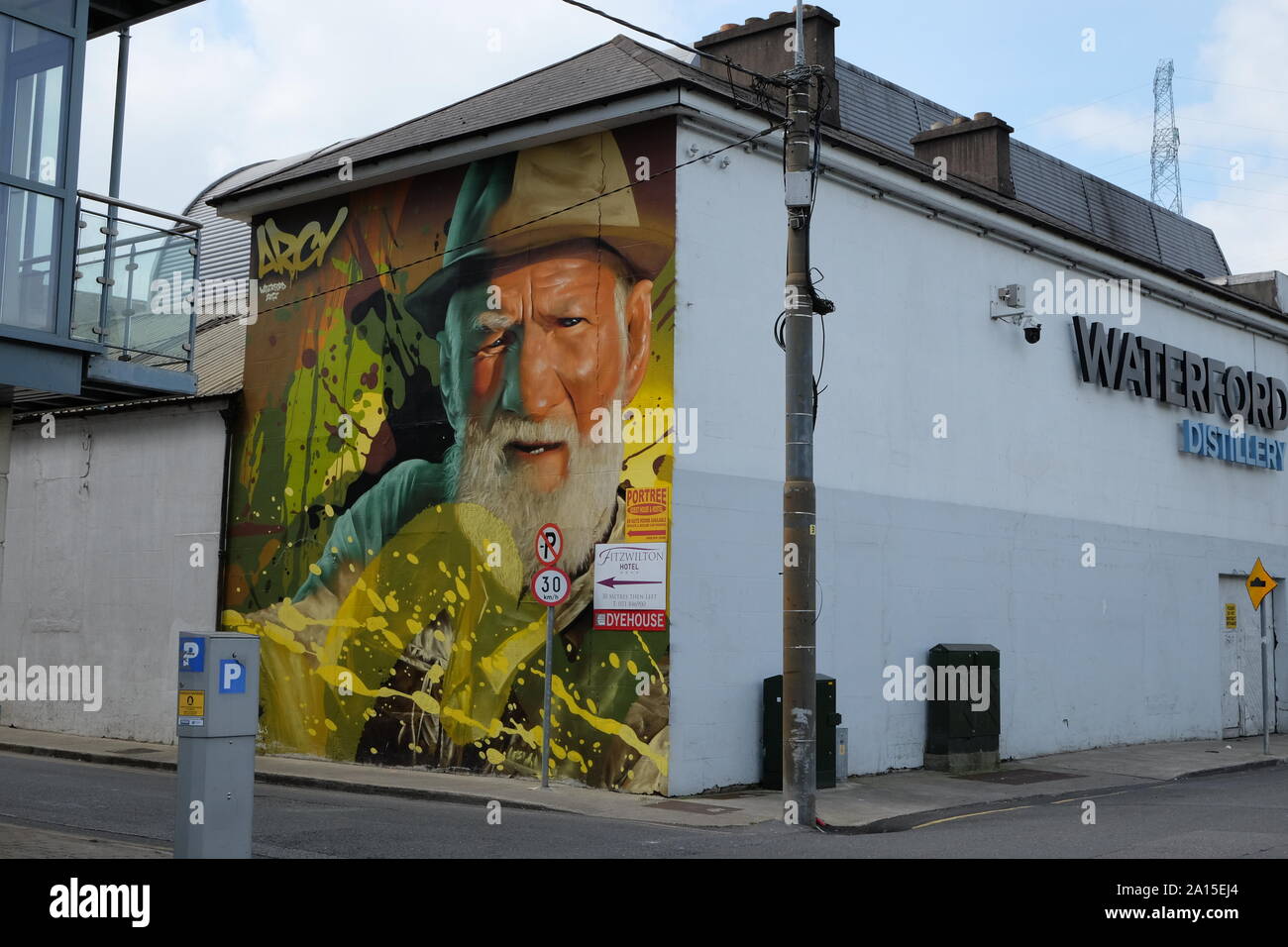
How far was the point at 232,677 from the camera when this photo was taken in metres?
8.55

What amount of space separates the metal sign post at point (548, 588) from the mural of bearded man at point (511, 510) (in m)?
0.49

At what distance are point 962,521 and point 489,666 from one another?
7.13 m

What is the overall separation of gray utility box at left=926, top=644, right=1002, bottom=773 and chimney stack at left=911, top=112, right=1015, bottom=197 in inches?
344

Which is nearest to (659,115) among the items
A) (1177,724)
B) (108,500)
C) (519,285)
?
(519,285)

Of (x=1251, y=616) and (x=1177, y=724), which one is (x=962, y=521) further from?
(x=1251, y=616)

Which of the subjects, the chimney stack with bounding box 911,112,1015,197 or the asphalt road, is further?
the chimney stack with bounding box 911,112,1015,197

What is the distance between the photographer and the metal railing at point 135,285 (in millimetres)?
12070

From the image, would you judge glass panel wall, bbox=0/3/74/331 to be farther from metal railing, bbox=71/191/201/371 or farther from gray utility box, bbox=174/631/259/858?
gray utility box, bbox=174/631/259/858

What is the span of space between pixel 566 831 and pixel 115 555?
Result: 12.4 meters

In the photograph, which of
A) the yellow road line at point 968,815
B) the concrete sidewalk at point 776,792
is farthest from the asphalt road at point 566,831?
the concrete sidewalk at point 776,792

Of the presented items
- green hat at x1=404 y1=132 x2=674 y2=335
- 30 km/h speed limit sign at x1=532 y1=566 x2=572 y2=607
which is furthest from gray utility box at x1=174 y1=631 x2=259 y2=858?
green hat at x1=404 y1=132 x2=674 y2=335

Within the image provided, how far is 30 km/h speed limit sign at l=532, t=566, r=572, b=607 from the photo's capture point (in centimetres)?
1509

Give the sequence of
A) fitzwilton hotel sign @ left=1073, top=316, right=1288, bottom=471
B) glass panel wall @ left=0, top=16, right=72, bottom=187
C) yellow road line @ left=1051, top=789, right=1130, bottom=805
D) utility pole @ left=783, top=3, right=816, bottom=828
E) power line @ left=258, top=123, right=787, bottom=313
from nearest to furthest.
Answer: glass panel wall @ left=0, top=16, right=72, bottom=187, utility pole @ left=783, top=3, right=816, bottom=828, yellow road line @ left=1051, top=789, right=1130, bottom=805, power line @ left=258, top=123, right=787, bottom=313, fitzwilton hotel sign @ left=1073, top=316, right=1288, bottom=471

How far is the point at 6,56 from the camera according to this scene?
36.2ft
